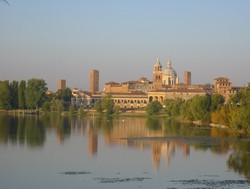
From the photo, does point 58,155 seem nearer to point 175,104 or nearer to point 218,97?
point 218,97

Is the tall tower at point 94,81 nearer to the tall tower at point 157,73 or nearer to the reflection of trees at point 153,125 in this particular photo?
the tall tower at point 157,73

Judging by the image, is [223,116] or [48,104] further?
[48,104]

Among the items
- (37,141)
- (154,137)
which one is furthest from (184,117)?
(37,141)

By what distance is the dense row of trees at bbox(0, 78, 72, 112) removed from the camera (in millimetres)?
68875

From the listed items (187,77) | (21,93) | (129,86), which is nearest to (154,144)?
(21,93)

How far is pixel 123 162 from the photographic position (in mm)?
20344

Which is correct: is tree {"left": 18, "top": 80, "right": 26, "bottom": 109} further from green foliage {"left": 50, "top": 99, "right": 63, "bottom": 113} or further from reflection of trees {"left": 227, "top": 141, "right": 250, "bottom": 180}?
reflection of trees {"left": 227, "top": 141, "right": 250, "bottom": 180}

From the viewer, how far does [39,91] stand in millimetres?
69125

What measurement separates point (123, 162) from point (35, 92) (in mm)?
49706

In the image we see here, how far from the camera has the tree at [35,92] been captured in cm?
6869

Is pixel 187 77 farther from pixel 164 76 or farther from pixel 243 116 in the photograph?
pixel 243 116

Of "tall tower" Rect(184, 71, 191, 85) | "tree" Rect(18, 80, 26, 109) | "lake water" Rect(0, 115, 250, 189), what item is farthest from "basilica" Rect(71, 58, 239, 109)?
"lake water" Rect(0, 115, 250, 189)

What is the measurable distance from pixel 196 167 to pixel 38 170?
490 centimetres

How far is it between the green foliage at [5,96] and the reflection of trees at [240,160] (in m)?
47.3
